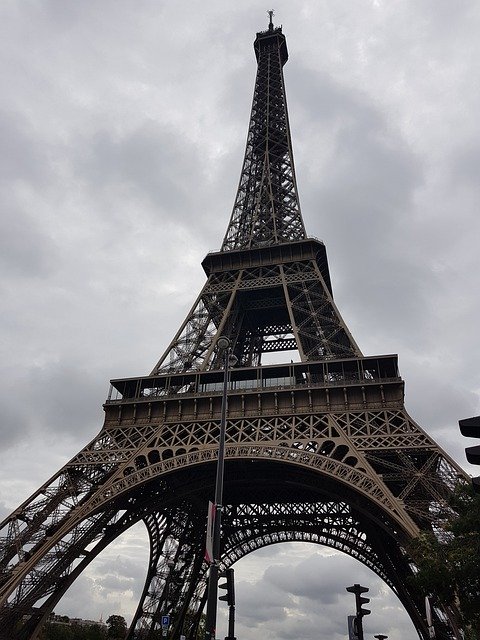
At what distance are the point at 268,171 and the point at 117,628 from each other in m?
67.2

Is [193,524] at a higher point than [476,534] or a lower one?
higher

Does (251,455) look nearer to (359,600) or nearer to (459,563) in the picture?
(459,563)

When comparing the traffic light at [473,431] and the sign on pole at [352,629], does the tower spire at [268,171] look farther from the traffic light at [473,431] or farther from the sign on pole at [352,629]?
the traffic light at [473,431]

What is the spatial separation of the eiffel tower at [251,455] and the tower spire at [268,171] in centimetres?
27

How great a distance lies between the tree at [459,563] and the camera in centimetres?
1994

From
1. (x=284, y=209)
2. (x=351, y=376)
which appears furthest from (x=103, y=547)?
(x=284, y=209)

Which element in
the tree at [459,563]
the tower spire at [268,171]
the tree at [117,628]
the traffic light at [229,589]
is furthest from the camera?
the tree at [117,628]

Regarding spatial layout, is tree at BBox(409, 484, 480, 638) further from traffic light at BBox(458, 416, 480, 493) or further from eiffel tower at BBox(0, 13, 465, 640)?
traffic light at BBox(458, 416, 480, 493)

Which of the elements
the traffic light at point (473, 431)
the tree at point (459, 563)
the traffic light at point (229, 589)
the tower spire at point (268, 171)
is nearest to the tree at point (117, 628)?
the tower spire at point (268, 171)

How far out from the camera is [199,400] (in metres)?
34.6

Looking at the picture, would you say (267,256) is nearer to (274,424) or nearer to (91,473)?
(274,424)

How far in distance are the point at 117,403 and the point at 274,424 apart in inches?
426

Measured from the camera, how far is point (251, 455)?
30.1 metres

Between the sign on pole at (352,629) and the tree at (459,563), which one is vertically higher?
the tree at (459,563)
